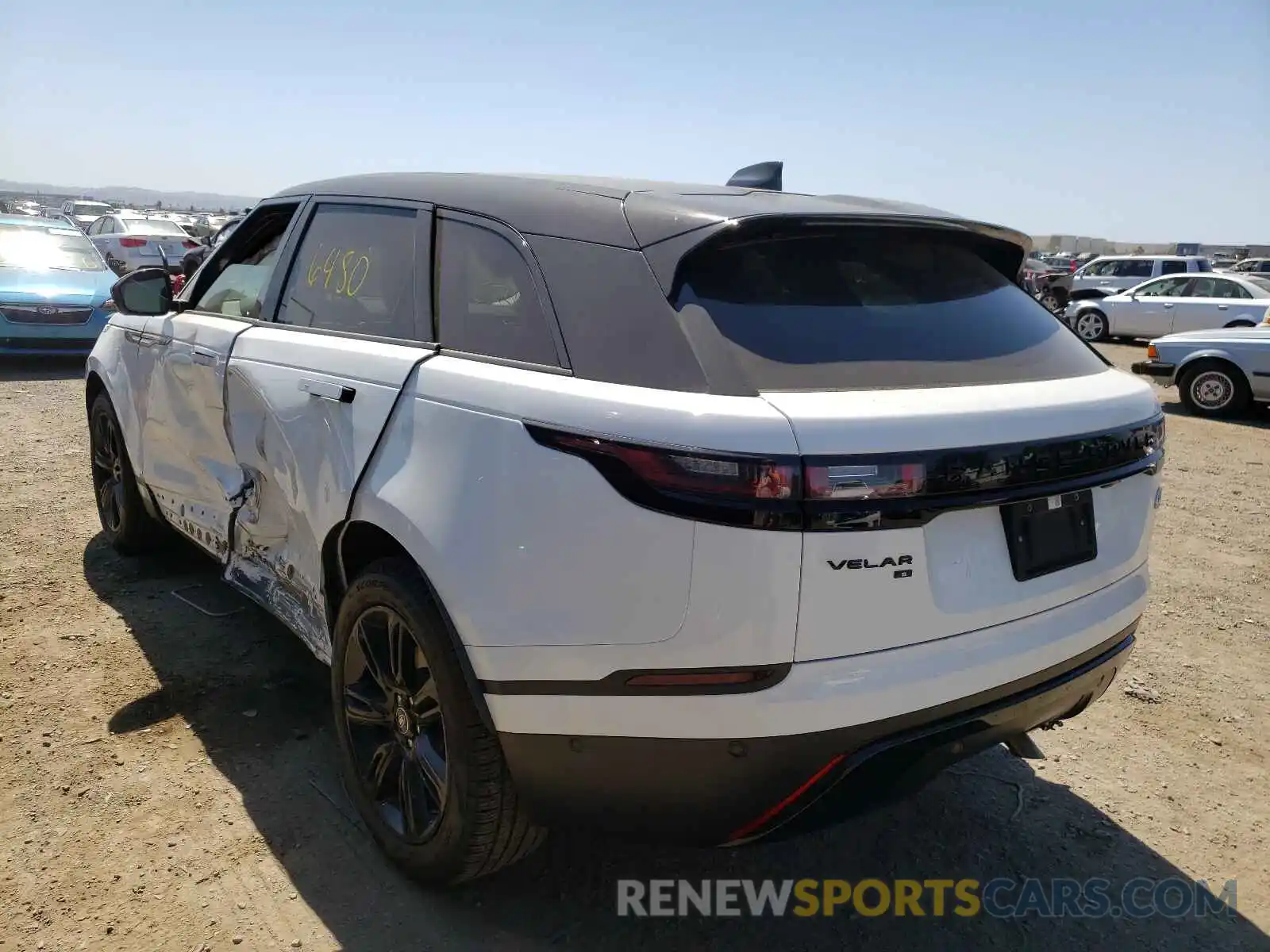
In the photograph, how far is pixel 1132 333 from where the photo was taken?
17875 millimetres

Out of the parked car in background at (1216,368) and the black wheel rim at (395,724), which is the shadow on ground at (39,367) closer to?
the black wheel rim at (395,724)

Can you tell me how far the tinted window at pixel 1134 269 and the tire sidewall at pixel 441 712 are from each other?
24300mm

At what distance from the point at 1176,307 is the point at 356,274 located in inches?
706

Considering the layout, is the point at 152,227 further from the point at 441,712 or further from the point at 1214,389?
the point at 441,712

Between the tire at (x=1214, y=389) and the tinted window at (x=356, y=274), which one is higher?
the tinted window at (x=356, y=274)

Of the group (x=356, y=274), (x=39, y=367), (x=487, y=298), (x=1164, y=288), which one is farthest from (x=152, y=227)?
(x=487, y=298)

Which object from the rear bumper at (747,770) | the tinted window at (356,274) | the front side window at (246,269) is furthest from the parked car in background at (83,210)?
the rear bumper at (747,770)

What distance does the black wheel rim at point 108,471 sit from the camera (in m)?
4.58

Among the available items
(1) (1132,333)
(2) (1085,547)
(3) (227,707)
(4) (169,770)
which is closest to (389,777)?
(4) (169,770)

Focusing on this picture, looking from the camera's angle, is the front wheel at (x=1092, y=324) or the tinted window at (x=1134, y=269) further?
the tinted window at (x=1134, y=269)

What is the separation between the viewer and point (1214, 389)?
1046 cm

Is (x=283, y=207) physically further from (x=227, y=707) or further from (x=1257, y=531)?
(x=1257, y=531)

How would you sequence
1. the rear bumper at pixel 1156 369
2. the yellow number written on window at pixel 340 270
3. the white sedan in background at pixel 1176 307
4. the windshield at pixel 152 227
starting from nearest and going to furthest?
the yellow number written on window at pixel 340 270 → the rear bumper at pixel 1156 369 → the white sedan in background at pixel 1176 307 → the windshield at pixel 152 227

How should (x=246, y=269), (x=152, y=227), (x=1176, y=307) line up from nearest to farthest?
(x=246, y=269), (x=1176, y=307), (x=152, y=227)
